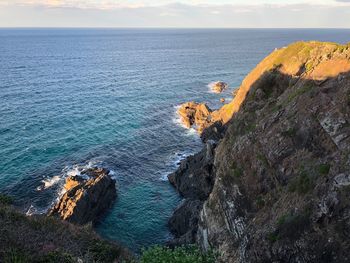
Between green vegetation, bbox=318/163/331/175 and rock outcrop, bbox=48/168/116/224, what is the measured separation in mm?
37301

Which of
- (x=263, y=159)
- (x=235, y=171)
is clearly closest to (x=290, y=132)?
(x=263, y=159)

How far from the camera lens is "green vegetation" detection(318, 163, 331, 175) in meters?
31.7

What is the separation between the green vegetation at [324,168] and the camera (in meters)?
31.7

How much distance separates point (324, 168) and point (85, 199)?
38278 millimetres

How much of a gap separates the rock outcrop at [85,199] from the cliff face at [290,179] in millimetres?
19329

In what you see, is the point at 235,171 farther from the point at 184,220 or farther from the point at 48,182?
the point at 48,182

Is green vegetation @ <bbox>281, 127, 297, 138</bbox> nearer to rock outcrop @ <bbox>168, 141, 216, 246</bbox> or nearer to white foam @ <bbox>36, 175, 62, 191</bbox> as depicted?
rock outcrop @ <bbox>168, 141, 216, 246</bbox>

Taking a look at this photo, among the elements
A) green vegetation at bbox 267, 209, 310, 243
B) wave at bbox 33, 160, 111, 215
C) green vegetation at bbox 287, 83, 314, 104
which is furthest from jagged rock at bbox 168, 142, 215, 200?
green vegetation at bbox 267, 209, 310, 243

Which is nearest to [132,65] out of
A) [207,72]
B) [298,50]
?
[207,72]

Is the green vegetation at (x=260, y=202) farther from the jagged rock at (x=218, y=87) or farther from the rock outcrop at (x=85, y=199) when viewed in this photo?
the jagged rock at (x=218, y=87)

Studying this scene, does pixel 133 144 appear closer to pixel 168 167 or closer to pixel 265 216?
pixel 168 167

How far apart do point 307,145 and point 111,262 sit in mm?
21375

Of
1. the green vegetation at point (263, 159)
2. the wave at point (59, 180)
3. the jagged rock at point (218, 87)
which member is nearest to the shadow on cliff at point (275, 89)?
the green vegetation at point (263, 159)

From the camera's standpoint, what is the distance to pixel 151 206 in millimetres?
63000
